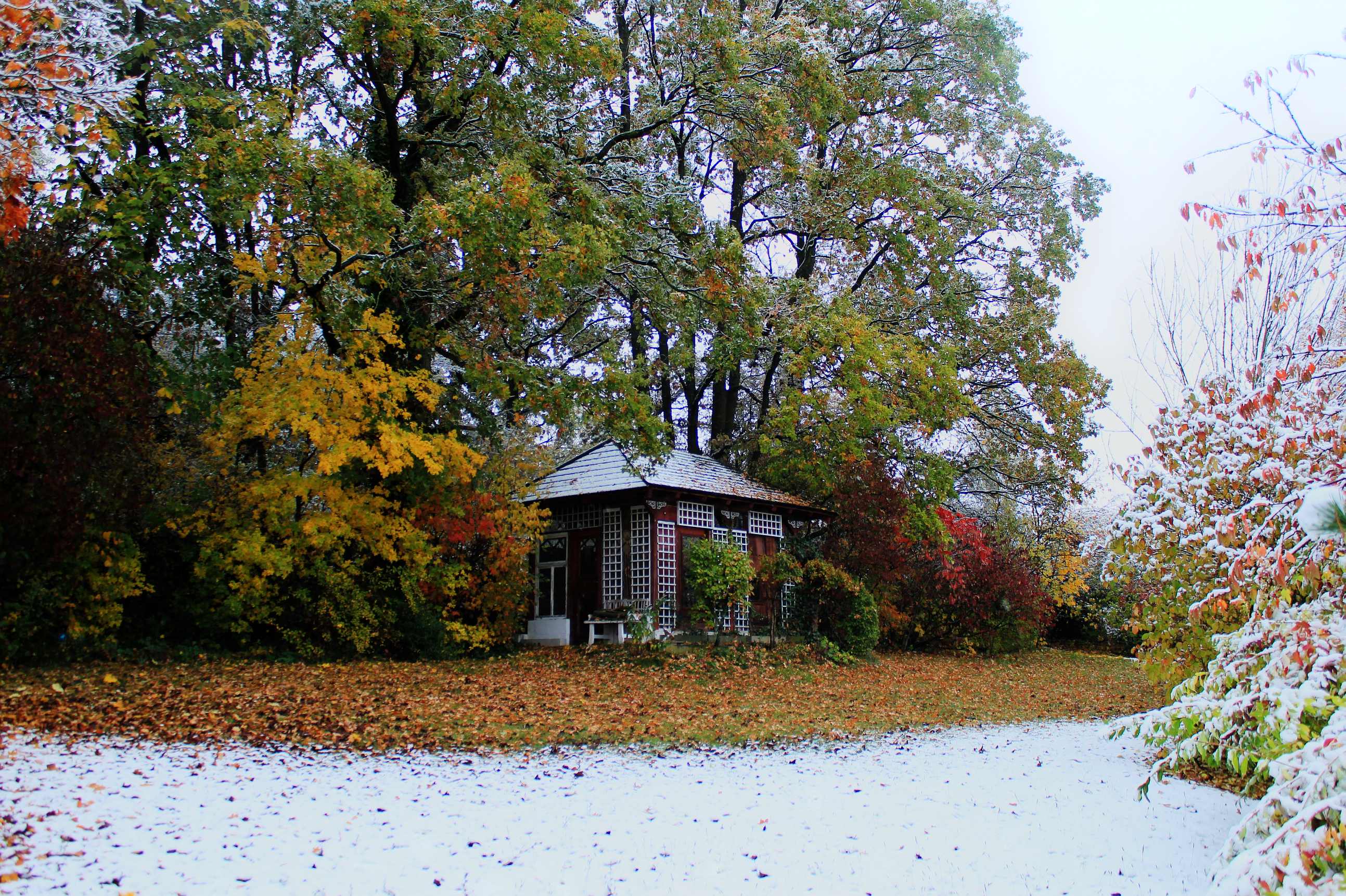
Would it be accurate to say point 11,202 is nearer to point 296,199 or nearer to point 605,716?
point 296,199

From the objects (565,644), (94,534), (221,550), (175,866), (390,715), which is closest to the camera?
(175,866)

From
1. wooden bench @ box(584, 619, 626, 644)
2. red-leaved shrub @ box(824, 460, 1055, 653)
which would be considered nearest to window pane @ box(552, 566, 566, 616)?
wooden bench @ box(584, 619, 626, 644)

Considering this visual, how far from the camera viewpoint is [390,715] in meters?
8.76

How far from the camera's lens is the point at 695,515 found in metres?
17.0

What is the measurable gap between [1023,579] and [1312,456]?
16040mm

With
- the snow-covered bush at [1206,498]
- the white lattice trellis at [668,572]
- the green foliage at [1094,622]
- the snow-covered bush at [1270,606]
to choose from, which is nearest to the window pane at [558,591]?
the white lattice trellis at [668,572]

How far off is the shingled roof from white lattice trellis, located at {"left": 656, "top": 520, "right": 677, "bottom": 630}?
90cm

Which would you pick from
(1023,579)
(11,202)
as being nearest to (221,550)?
(11,202)

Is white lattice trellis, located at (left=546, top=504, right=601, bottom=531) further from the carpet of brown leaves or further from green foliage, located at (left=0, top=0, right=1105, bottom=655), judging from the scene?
the carpet of brown leaves

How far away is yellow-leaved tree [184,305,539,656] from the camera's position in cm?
1132

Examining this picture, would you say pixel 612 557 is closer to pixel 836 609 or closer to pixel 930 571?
pixel 836 609

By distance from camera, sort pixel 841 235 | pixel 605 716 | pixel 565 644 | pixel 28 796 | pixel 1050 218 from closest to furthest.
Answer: pixel 28 796 → pixel 605 716 → pixel 565 644 → pixel 841 235 → pixel 1050 218

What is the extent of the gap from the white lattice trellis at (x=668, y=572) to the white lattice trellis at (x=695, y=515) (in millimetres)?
300

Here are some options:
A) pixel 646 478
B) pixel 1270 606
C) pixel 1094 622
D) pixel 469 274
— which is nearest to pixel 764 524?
pixel 646 478
